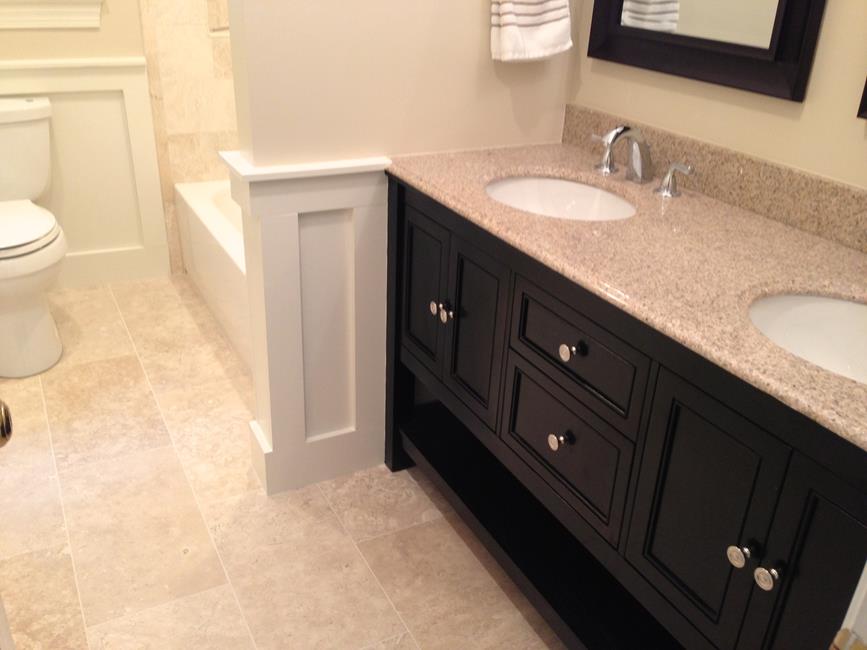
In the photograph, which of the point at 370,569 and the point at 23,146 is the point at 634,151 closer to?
the point at 370,569

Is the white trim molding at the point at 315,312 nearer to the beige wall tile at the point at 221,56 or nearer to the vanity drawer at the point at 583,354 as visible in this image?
the vanity drawer at the point at 583,354

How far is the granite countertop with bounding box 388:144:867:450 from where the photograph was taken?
0.99 metres

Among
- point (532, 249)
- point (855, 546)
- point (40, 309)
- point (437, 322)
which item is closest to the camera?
point (855, 546)

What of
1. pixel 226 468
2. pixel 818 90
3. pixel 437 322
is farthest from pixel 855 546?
pixel 226 468

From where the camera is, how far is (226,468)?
217 centimetres

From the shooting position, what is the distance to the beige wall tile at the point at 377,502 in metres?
2.00

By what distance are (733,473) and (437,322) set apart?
0.85 metres

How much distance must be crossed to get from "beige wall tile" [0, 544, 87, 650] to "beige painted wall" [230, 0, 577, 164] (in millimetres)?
1021

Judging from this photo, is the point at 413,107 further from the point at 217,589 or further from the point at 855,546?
the point at 855,546

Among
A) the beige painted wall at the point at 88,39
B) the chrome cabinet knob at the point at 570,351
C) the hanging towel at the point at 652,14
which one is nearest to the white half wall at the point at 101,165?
the beige painted wall at the point at 88,39

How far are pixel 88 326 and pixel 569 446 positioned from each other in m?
2.08

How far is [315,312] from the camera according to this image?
76.9 inches

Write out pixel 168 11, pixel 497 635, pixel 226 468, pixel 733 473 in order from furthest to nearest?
1. pixel 168 11
2. pixel 226 468
3. pixel 497 635
4. pixel 733 473

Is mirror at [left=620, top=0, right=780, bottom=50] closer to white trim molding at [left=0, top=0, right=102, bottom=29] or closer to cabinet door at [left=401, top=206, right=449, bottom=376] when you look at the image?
cabinet door at [left=401, top=206, right=449, bottom=376]
